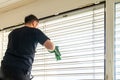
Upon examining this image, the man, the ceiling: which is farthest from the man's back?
the ceiling

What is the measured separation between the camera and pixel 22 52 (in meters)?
2.54

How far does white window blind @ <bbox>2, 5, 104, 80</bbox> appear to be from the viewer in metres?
2.81

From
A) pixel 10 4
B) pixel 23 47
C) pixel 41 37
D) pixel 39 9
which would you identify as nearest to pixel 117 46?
pixel 41 37

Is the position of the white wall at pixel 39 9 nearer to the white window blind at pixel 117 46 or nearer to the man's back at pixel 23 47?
the white window blind at pixel 117 46

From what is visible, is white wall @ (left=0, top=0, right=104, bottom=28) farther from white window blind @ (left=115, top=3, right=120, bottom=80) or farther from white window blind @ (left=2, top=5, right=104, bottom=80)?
white window blind @ (left=115, top=3, right=120, bottom=80)

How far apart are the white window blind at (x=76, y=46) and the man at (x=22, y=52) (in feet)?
1.76

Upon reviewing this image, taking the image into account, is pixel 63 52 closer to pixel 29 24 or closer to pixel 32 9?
pixel 29 24

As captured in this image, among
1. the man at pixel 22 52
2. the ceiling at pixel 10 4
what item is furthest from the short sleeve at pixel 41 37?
the ceiling at pixel 10 4

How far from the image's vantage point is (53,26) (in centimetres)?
345

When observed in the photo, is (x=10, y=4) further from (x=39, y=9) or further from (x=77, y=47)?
(x=77, y=47)

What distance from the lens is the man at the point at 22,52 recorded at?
2.50m

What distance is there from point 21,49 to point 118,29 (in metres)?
1.08

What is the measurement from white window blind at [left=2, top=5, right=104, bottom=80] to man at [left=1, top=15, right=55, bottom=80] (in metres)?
0.54

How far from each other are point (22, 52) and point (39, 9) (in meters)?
1.28
